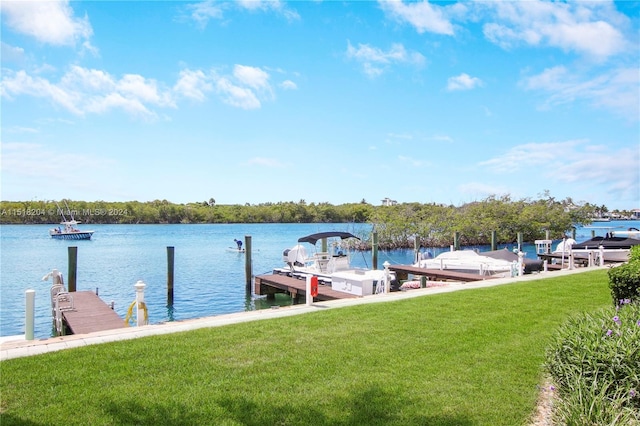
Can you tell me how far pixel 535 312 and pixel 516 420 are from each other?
5.70 metres

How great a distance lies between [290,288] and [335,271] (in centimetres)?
263

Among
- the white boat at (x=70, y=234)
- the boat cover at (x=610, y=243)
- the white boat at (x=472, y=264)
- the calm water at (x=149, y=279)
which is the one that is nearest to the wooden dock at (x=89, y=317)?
the calm water at (x=149, y=279)

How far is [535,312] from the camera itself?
991 cm

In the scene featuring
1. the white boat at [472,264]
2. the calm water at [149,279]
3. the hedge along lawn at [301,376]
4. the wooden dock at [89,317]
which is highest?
the hedge along lawn at [301,376]

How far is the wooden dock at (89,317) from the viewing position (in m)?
11.4

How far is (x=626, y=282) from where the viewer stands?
8.03 m

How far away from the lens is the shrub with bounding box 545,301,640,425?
450 centimetres

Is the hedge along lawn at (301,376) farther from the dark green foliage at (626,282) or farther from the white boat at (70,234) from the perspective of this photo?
the white boat at (70,234)

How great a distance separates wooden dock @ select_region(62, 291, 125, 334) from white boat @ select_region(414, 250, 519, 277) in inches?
613

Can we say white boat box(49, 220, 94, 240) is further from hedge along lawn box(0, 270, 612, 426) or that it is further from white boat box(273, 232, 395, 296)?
hedge along lawn box(0, 270, 612, 426)

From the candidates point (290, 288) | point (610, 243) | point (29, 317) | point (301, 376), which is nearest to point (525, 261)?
point (610, 243)

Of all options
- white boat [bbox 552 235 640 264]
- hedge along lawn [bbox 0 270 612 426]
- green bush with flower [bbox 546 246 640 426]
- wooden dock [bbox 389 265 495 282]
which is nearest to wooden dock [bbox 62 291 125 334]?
hedge along lawn [bbox 0 270 612 426]

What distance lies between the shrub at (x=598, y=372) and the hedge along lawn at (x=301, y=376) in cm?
45

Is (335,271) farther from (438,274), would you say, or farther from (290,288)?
(438,274)
